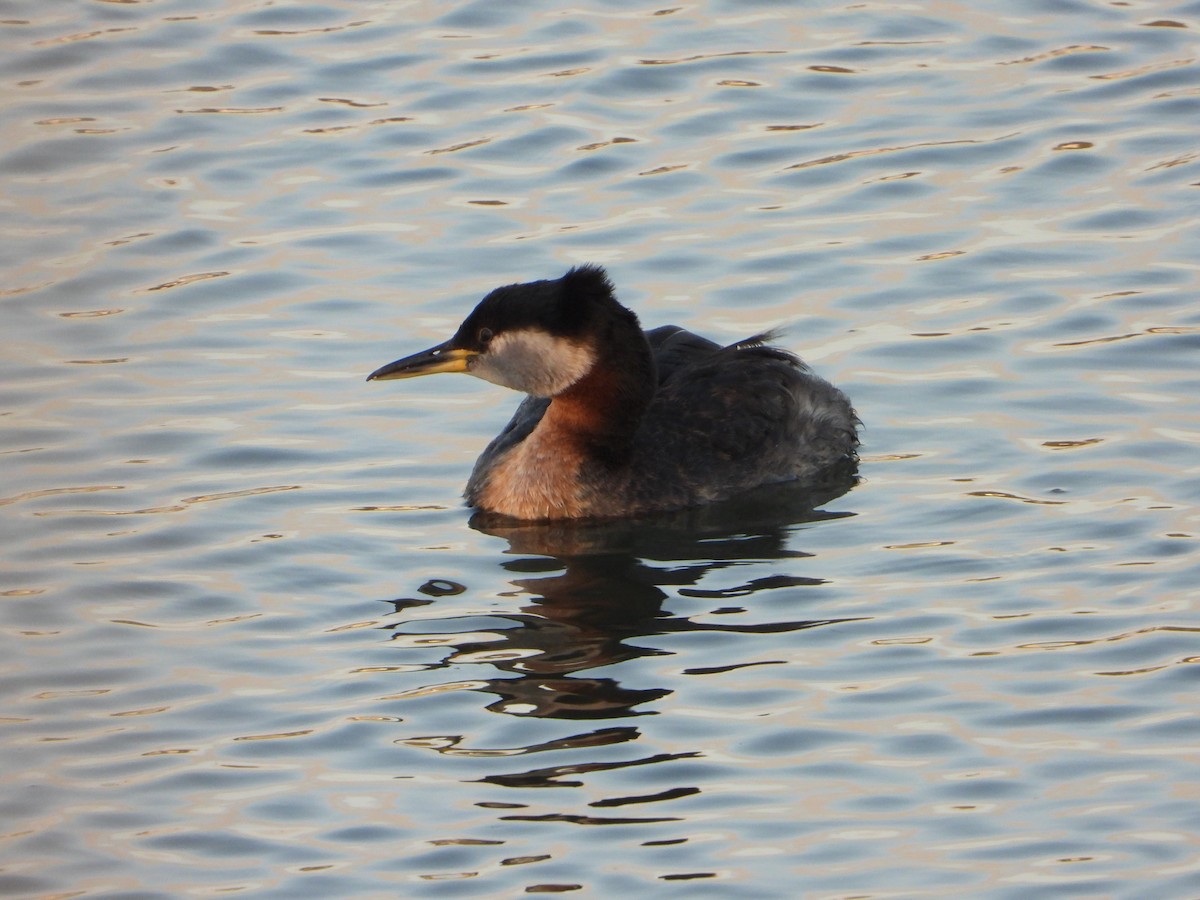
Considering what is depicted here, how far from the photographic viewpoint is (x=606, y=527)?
10453 mm

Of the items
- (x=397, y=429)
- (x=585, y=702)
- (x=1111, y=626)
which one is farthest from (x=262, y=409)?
(x=1111, y=626)

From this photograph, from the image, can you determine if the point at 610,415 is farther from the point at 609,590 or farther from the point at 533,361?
the point at 609,590

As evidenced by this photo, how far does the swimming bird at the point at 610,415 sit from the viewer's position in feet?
34.4

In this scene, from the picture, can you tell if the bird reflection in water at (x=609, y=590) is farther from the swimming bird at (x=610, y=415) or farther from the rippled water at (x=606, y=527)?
the swimming bird at (x=610, y=415)

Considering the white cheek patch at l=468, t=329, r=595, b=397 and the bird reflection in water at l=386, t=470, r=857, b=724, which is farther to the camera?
the white cheek patch at l=468, t=329, r=595, b=397

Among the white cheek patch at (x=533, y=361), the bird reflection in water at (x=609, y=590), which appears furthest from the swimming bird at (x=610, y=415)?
the bird reflection in water at (x=609, y=590)

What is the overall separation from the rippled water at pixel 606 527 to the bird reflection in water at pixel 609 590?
0.03 metres

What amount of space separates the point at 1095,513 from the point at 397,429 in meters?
3.64

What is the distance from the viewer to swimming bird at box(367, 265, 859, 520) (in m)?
10.5

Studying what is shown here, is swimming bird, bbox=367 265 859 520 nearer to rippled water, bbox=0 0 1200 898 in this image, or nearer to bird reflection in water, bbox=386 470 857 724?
bird reflection in water, bbox=386 470 857 724

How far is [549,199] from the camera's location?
45.6 ft

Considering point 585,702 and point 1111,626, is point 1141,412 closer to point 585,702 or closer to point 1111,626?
point 1111,626

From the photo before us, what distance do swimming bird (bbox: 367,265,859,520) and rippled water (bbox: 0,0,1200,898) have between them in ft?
0.86

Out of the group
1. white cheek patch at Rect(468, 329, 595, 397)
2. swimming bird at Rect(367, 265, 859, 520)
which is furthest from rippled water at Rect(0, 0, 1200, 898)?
white cheek patch at Rect(468, 329, 595, 397)
